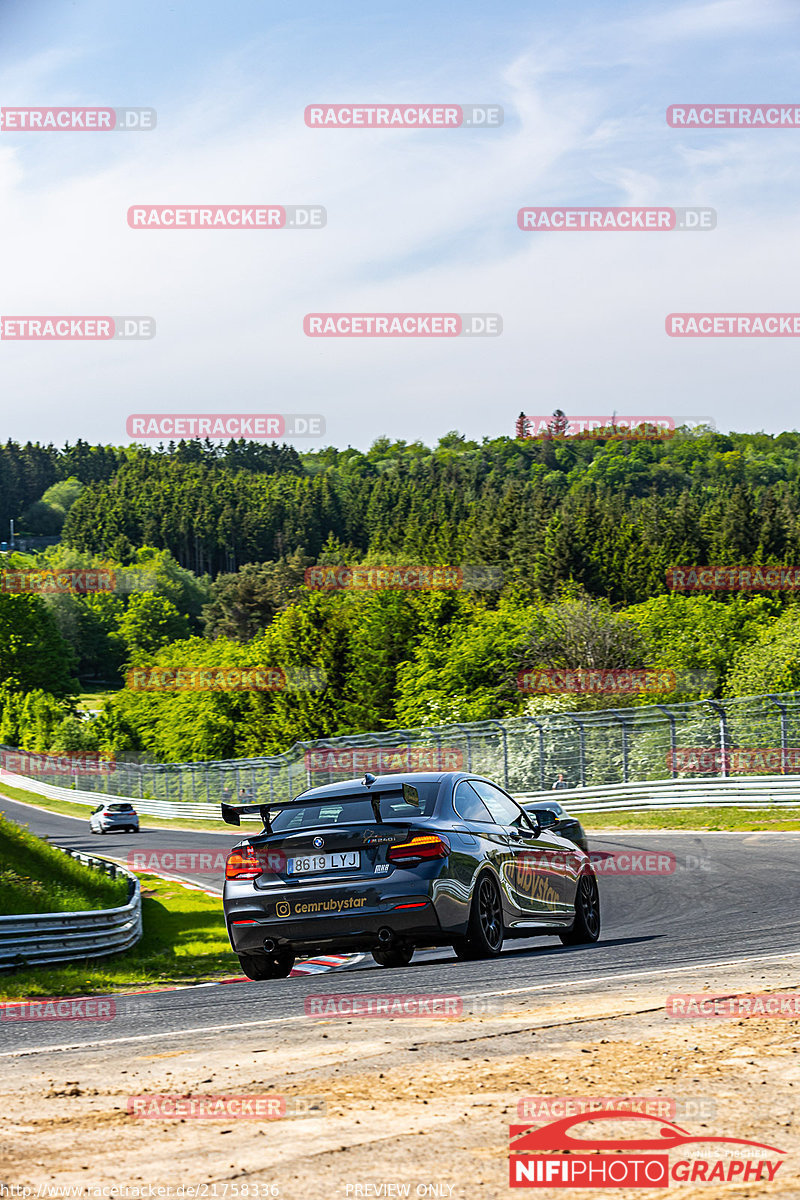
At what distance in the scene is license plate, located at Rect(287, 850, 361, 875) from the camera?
30.0 ft

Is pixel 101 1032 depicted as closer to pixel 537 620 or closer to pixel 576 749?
pixel 576 749

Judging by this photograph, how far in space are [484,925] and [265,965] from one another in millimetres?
1797

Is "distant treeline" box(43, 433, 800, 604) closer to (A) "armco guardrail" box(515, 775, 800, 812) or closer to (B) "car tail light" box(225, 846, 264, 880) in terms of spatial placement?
(A) "armco guardrail" box(515, 775, 800, 812)

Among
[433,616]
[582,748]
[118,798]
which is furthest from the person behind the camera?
[433,616]

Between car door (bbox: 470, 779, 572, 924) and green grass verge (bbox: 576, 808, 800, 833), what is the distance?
1275 centimetres

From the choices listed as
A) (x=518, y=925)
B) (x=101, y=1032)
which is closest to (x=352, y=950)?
(x=518, y=925)

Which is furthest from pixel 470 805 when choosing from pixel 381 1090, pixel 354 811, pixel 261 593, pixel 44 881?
pixel 261 593

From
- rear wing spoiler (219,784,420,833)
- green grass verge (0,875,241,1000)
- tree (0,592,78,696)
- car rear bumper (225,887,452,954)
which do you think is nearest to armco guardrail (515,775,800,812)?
green grass verge (0,875,241,1000)

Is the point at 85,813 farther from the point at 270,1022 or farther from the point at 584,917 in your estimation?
the point at 270,1022

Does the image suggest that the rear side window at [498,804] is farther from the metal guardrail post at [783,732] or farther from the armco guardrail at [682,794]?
the metal guardrail post at [783,732]

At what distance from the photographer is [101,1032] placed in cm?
751

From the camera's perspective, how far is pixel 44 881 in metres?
18.3

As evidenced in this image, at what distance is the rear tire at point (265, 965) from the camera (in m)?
9.95

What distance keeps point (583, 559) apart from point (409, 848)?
96.7m
